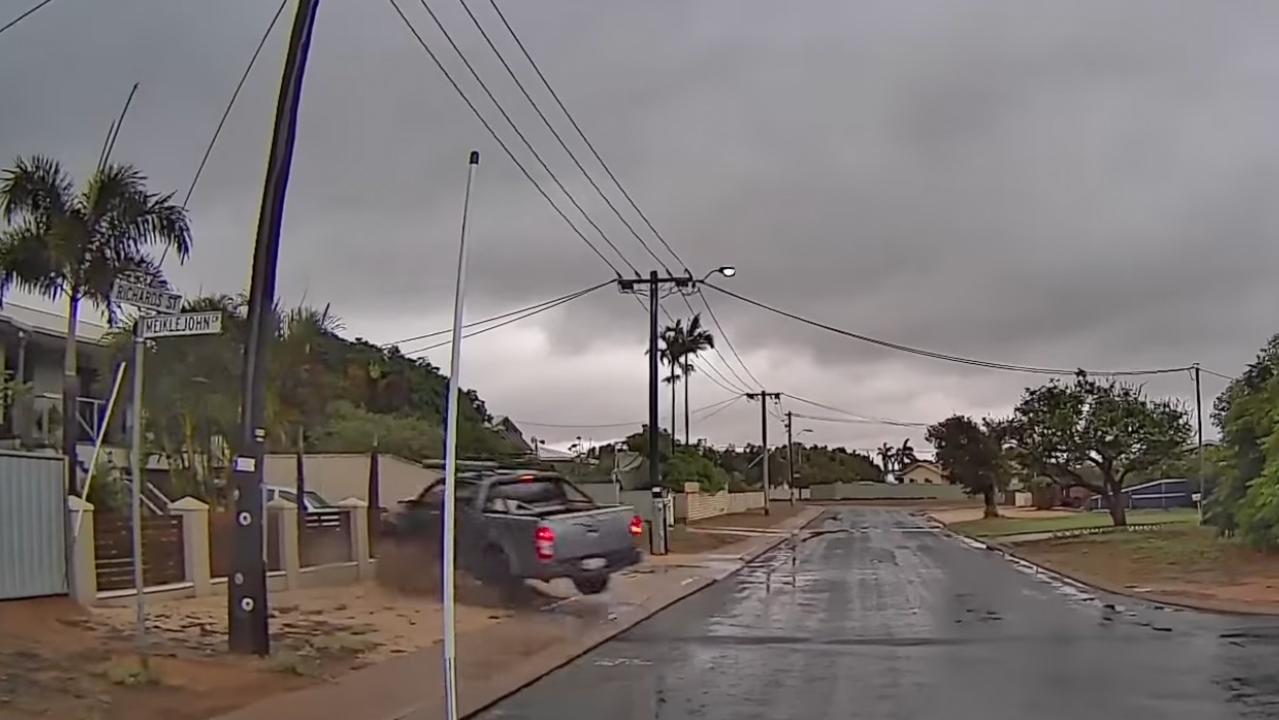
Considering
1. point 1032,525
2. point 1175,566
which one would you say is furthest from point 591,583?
point 1032,525

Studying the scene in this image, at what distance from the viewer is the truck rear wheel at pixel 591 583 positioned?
74.6 ft

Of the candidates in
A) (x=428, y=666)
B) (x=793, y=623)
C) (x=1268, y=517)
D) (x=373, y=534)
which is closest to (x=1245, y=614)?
(x=793, y=623)

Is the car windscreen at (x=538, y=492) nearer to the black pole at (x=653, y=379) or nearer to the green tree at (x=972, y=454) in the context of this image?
the black pole at (x=653, y=379)

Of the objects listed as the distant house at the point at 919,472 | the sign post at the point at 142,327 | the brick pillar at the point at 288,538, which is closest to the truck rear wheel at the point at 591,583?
the brick pillar at the point at 288,538

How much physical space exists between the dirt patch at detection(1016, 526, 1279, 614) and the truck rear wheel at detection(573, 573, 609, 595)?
9031 mm

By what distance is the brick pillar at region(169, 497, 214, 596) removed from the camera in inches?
750

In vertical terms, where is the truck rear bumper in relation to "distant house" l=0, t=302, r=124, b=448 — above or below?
below

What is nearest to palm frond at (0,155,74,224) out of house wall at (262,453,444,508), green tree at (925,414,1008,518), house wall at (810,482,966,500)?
house wall at (262,453,444,508)

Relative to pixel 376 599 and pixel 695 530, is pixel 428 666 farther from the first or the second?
pixel 695 530

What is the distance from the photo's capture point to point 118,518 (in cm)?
1788

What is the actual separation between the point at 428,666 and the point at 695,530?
43.0 meters

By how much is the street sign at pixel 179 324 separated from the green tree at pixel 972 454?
60.5m

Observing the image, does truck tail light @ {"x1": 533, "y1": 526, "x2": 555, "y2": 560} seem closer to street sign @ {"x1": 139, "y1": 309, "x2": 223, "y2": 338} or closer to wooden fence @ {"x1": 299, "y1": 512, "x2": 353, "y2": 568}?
wooden fence @ {"x1": 299, "y1": 512, "x2": 353, "y2": 568}

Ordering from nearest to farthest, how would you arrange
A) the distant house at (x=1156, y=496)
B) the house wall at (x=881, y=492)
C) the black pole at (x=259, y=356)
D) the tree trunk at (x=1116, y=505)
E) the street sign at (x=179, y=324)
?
the street sign at (x=179, y=324)
the black pole at (x=259, y=356)
the tree trunk at (x=1116, y=505)
the distant house at (x=1156, y=496)
the house wall at (x=881, y=492)
